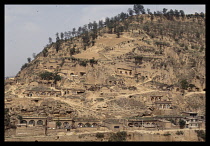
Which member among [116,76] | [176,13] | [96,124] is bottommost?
[96,124]

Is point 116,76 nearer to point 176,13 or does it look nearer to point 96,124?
point 96,124

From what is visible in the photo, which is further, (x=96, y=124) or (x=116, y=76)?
(x=116, y=76)

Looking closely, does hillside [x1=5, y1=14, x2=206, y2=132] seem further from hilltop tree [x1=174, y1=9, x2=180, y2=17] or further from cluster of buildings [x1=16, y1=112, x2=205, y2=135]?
hilltop tree [x1=174, y1=9, x2=180, y2=17]

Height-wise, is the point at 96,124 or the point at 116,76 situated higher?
the point at 116,76

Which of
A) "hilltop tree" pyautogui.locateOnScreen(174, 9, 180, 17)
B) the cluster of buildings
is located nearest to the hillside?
the cluster of buildings

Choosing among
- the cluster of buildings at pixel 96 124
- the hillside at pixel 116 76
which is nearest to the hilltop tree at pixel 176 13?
the hillside at pixel 116 76

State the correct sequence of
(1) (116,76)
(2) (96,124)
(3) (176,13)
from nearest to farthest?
1. (2) (96,124)
2. (1) (116,76)
3. (3) (176,13)

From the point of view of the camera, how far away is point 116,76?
42.8m

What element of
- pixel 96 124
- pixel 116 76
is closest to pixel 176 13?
pixel 116 76

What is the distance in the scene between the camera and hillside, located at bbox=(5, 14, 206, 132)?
34594mm

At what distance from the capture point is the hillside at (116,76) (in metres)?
34.6

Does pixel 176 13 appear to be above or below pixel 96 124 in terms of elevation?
above

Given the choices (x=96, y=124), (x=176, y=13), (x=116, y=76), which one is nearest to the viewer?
(x=96, y=124)

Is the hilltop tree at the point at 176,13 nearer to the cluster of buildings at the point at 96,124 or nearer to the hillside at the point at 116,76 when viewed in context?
the hillside at the point at 116,76
